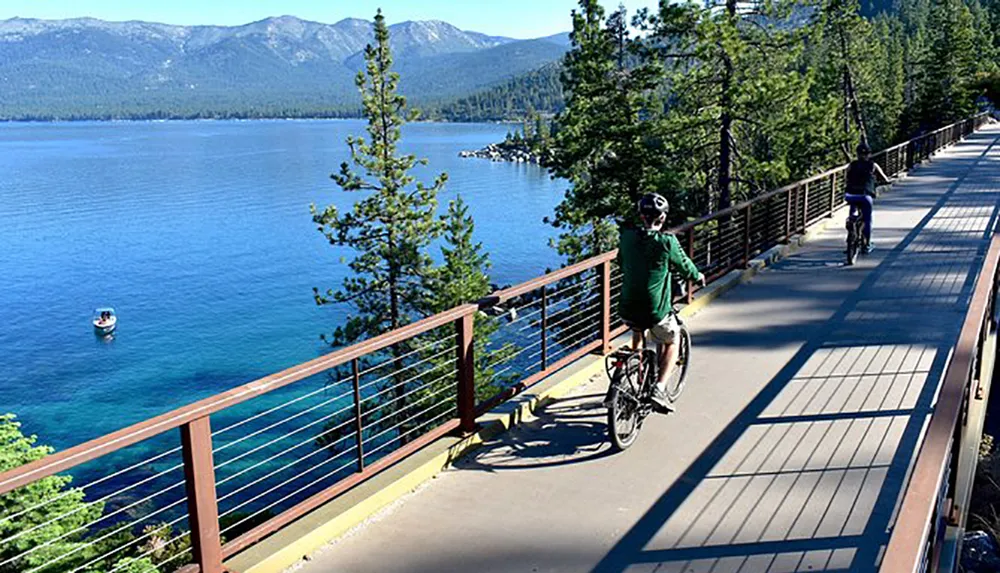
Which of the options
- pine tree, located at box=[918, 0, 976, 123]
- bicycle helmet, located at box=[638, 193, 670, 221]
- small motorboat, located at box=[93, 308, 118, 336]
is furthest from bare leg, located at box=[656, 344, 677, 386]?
pine tree, located at box=[918, 0, 976, 123]

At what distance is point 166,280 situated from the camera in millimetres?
58344

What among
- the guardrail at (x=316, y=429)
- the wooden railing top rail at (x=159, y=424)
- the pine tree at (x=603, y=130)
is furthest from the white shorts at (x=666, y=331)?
the pine tree at (x=603, y=130)

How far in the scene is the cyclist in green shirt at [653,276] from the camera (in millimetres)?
6266

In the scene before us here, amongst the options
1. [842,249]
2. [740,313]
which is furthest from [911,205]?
[740,313]

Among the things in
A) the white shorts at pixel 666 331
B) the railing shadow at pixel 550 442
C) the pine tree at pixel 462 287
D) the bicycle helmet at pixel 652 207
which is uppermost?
the bicycle helmet at pixel 652 207

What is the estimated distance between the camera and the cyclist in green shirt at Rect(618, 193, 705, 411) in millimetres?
6266

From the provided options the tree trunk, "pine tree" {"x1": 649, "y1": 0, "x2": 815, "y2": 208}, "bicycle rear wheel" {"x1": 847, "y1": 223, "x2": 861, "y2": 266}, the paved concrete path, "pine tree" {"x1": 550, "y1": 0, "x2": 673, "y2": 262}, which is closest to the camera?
the paved concrete path

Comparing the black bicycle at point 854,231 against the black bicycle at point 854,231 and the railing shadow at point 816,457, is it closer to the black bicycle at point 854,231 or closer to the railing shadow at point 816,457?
the black bicycle at point 854,231

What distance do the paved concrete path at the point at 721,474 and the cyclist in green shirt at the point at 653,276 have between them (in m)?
0.75

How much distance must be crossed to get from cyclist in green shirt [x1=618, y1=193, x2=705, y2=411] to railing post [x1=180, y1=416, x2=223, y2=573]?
332 centimetres

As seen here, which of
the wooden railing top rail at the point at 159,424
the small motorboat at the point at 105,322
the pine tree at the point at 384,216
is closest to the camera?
the wooden railing top rail at the point at 159,424

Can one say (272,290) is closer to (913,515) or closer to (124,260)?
(124,260)

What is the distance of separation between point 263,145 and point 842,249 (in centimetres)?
19306

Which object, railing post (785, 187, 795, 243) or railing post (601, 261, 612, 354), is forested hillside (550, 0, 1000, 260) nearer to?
railing post (785, 187, 795, 243)
